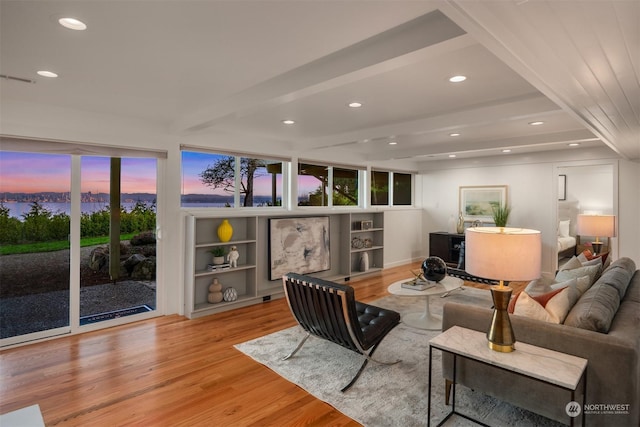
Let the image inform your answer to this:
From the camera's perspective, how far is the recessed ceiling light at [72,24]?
1852 millimetres

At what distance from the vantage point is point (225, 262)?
469cm

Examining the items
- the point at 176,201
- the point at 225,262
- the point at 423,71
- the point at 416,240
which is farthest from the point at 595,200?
the point at 176,201

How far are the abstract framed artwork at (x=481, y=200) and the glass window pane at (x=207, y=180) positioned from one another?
201 inches

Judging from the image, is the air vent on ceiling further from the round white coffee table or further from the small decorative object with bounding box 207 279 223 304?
the round white coffee table

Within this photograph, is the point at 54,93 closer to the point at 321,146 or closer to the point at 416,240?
the point at 321,146

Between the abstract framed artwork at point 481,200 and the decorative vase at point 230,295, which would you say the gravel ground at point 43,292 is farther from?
the abstract framed artwork at point 481,200

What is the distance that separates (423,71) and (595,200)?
685 centimetres

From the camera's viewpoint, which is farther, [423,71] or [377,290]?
[377,290]

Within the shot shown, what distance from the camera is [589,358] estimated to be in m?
1.94

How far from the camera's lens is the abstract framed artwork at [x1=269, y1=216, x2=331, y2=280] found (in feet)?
17.0

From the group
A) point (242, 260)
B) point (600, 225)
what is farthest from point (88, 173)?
point (600, 225)

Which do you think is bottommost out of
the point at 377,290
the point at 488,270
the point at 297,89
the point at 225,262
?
the point at 377,290

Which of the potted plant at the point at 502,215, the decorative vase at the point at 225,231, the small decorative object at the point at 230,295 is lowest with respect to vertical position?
the small decorative object at the point at 230,295

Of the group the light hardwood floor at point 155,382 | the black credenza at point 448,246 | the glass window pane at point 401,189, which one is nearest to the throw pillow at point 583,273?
the light hardwood floor at point 155,382
